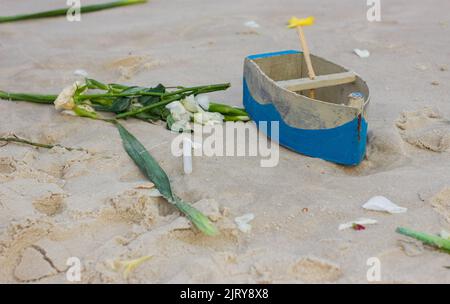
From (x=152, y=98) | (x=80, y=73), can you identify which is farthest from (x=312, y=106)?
(x=80, y=73)

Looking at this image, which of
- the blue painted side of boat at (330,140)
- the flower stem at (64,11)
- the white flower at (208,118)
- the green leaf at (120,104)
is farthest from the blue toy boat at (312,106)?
the flower stem at (64,11)

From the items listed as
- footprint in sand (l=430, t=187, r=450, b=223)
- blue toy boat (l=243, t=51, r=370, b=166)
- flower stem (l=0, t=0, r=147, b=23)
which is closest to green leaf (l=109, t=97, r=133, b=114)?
blue toy boat (l=243, t=51, r=370, b=166)

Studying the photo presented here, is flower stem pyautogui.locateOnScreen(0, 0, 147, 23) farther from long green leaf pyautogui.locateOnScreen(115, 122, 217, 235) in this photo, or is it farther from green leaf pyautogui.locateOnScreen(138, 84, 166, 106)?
long green leaf pyautogui.locateOnScreen(115, 122, 217, 235)

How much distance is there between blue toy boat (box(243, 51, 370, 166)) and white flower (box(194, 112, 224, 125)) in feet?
0.59

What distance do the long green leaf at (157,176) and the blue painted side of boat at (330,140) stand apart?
2.08ft

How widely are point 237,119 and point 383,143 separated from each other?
73 cm

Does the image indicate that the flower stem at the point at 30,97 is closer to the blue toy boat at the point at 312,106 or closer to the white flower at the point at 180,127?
the white flower at the point at 180,127

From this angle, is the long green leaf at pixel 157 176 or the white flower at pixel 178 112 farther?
the white flower at pixel 178 112

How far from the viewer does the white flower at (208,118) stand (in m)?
3.05

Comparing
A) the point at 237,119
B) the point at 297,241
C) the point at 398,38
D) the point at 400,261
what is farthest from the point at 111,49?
the point at 400,261

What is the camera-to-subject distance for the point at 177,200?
237 centimetres

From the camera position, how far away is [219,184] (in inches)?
100

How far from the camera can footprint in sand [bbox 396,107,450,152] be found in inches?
114

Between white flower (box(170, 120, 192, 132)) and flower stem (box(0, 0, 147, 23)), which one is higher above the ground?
flower stem (box(0, 0, 147, 23))
